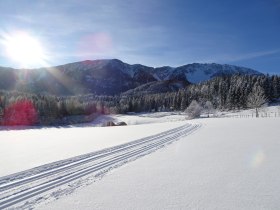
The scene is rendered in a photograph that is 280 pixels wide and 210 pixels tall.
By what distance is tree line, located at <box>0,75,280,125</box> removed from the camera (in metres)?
94.7

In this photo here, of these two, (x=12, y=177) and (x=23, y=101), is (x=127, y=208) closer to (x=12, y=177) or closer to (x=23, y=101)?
(x=12, y=177)

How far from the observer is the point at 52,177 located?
11.2 meters

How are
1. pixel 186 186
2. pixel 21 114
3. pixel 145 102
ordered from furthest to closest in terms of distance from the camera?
pixel 145 102
pixel 21 114
pixel 186 186

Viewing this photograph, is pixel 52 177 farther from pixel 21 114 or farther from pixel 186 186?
pixel 21 114

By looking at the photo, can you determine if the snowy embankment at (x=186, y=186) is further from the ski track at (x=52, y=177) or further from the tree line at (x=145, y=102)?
the tree line at (x=145, y=102)

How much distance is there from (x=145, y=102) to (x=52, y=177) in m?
150

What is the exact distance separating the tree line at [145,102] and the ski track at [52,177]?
81.1 meters

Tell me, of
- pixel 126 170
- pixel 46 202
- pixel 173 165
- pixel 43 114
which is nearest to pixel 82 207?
pixel 46 202

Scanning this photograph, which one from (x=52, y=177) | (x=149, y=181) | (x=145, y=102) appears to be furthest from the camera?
(x=145, y=102)

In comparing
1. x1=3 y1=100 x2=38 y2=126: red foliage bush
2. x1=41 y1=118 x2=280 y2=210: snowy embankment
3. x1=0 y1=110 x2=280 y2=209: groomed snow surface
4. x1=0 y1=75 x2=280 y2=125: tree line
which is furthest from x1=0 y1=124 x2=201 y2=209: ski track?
x1=0 y1=75 x2=280 y2=125: tree line

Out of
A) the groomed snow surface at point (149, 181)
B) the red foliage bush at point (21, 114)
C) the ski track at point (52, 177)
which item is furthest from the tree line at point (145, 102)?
the groomed snow surface at point (149, 181)

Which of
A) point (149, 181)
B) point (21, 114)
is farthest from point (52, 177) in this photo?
point (21, 114)

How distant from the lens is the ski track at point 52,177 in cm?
870

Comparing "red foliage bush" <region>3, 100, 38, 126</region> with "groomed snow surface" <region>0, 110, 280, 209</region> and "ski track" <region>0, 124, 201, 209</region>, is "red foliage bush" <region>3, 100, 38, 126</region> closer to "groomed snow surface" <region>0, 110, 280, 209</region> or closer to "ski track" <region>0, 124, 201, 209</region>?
"groomed snow surface" <region>0, 110, 280, 209</region>
